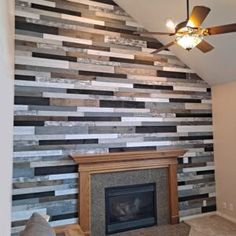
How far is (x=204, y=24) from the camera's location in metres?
3.55

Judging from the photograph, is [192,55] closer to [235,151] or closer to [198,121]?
[198,121]

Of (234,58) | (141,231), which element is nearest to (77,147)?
(141,231)

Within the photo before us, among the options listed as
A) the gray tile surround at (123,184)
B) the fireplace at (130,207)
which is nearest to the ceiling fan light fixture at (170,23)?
the gray tile surround at (123,184)

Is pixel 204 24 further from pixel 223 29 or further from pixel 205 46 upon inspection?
pixel 223 29

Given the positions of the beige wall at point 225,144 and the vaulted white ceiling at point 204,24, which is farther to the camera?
the beige wall at point 225,144

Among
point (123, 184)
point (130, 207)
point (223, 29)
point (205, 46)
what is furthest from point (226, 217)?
point (223, 29)

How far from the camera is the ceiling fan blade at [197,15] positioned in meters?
2.26

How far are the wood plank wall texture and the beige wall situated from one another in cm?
15

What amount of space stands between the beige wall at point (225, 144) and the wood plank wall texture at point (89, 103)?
0.15m

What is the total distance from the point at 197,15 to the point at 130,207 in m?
3.10

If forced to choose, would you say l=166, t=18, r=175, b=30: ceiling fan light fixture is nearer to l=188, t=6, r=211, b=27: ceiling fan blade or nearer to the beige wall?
l=188, t=6, r=211, b=27: ceiling fan blade

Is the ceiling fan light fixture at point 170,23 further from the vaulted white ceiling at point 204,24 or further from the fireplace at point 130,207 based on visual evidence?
the fireplace at point 130,207

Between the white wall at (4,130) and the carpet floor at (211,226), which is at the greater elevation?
the white wall at (4,130)

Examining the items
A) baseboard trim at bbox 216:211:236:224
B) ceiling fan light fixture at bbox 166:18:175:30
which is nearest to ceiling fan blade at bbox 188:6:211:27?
ceiling fan light fixture at bbox 166:18:175:30
